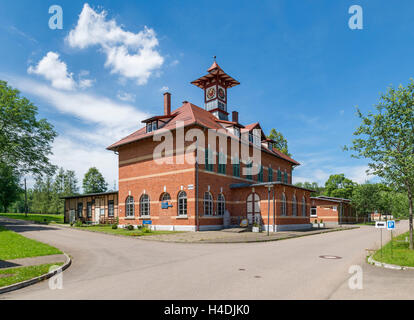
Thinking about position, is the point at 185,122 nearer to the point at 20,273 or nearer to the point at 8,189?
the point at 20,273

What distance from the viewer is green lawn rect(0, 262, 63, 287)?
8.10m

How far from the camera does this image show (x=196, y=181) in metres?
25.5

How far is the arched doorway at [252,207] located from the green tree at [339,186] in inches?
2174

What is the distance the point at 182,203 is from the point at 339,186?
74.0 meters

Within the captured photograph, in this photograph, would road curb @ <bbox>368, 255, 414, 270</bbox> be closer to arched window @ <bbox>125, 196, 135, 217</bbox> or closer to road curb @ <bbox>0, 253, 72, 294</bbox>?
road curb @ <bbox>0, 253, 72, 294</bbox>

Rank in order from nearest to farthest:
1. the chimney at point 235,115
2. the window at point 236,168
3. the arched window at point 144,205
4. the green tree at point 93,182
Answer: the arched window at point 144,205
the window at point 236,168
the chimney at point 235,115
the green tree at point 93,182

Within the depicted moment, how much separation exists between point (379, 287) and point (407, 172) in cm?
923

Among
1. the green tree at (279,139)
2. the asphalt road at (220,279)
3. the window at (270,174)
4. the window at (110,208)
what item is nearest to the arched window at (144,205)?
the window at (110,208)

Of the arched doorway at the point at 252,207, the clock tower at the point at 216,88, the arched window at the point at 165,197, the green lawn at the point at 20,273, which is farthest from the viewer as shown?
the clock tower at the point at 216,88

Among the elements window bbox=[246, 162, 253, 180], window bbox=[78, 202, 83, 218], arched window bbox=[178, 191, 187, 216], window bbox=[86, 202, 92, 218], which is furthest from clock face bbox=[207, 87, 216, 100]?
window bbox=[78, 202, 83, 218]

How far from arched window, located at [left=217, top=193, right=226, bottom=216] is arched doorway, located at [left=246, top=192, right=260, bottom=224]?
237cm

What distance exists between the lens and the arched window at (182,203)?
2622 cm

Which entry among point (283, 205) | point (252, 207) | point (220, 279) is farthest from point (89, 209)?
point (220, 279)

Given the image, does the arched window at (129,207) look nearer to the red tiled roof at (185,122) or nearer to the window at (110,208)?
the window at (110,208)
